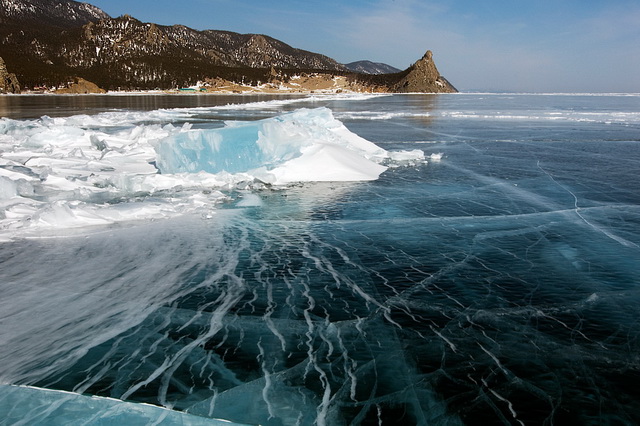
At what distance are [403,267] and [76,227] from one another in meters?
4.48

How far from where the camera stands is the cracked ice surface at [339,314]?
283 centimetres

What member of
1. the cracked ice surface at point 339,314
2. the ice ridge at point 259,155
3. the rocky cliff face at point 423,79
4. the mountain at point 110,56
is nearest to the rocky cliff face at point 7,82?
the mountain at point 110,56

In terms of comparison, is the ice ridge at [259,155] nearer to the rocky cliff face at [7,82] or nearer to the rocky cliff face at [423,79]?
the rocky cliff face at [7,82]

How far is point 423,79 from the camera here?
151 meters

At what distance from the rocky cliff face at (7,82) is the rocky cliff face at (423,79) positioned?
104 metres

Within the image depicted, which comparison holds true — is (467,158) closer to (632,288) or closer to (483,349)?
(632,288)

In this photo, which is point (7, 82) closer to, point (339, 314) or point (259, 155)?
point (259, 155)

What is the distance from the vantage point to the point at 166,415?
8.50ft

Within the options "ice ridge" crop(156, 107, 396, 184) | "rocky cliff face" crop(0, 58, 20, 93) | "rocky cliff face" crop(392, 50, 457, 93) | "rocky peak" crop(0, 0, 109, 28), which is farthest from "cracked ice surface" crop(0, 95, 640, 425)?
"rocky peak" crop(0, 0, 109, 28)

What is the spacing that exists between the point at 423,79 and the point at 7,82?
11769 centimetres

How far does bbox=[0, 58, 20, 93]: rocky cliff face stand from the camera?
8800 centimetres

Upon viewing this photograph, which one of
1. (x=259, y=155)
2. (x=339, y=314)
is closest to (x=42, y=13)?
(x=259, y=155)

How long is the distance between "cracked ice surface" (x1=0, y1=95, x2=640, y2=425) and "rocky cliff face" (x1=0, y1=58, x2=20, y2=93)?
343 feet

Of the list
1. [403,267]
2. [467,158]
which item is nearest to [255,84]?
[467,158]
